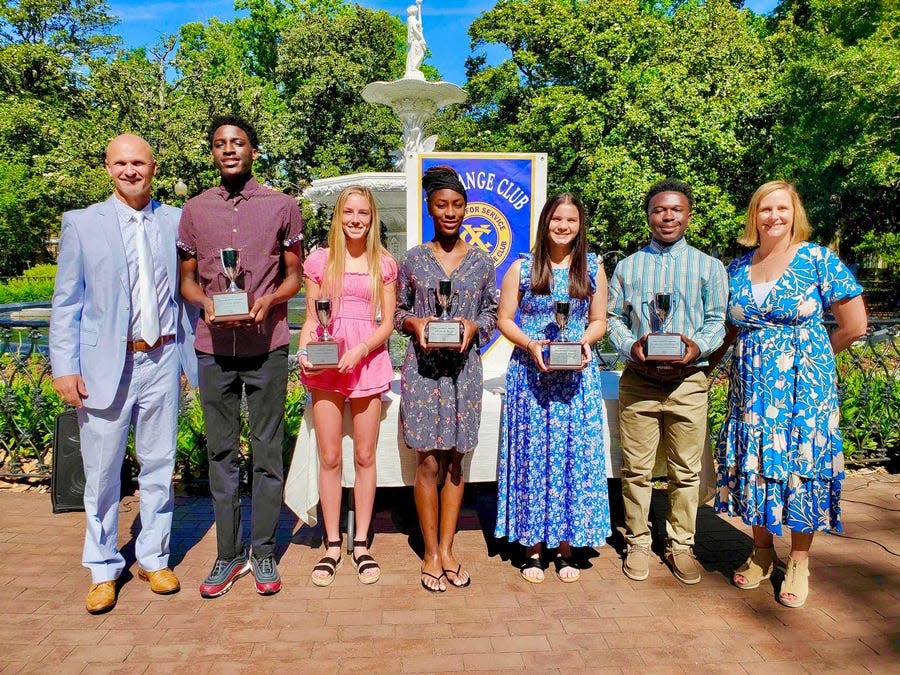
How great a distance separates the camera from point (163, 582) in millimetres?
3271

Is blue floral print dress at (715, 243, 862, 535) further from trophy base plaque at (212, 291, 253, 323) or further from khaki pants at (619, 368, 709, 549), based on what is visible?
trophy base plaque at (212, 291, 253, 323)

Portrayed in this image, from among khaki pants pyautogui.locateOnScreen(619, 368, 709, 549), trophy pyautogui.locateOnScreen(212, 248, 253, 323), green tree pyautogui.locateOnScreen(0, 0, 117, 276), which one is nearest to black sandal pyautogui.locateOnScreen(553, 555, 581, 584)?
khaki pants pyautogui.locateOnScreen(619, 368, 709, 549)

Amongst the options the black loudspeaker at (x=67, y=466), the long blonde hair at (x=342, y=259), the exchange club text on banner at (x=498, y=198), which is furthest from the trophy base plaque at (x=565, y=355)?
the black loudspeaker at (x=67, y=466)

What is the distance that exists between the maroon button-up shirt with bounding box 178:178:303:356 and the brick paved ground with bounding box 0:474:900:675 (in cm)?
135

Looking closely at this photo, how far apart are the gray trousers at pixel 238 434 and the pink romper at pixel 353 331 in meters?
0.22

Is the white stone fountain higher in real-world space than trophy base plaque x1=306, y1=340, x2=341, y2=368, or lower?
higher

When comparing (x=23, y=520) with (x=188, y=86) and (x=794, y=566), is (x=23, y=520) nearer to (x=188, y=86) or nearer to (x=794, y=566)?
(x=794, y=566)

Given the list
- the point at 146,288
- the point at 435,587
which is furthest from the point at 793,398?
the point at 146,288

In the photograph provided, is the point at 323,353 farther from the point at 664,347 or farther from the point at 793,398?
Answer: the point at 793,398

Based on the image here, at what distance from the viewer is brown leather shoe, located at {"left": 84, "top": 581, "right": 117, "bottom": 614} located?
3.09 metres

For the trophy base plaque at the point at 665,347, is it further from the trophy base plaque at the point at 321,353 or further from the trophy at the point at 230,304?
the trophy at the point at 230,304

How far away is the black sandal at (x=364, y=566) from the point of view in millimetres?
3445

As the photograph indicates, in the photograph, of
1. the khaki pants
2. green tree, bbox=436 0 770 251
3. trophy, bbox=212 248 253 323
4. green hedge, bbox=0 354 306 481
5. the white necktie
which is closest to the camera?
trophy, bbox=212 248 253 323

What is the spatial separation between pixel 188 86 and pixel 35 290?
8.90 meters
